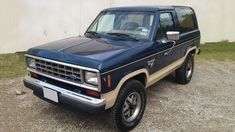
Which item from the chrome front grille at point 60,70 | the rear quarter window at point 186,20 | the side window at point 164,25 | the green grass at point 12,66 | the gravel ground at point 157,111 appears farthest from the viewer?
the green grass at point 12,66

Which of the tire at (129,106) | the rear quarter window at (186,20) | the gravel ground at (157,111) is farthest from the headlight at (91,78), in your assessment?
the rear quarter window at (186,20)

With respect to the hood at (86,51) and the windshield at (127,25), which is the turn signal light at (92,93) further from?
the windshield at (127,25)

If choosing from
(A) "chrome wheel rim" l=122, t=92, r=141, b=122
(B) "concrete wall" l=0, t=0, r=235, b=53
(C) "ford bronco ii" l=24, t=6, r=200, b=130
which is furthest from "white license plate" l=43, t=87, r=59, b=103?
(B) "concrete wall" l=0, t=0, r=235, b=53

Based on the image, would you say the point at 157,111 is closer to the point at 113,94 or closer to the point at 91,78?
the point at 113,94

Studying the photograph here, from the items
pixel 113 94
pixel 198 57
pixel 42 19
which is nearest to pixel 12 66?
pixel 42 19

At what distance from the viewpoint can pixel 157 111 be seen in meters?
4.54

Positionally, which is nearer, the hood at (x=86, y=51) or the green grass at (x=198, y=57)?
the hood at (x=86, y=51)

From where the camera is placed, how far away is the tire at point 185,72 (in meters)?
5.75

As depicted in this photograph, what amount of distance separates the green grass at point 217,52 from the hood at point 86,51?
5255mm

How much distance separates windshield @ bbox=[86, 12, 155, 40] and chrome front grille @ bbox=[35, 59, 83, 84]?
1.26 m

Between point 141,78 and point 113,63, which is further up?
point 113,63

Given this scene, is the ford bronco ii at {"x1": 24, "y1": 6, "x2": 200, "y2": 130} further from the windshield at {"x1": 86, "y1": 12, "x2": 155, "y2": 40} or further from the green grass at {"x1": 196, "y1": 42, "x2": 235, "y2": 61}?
the green grass at {"x1": 196, "y1": 42, "x2": 235, "y2": 61}

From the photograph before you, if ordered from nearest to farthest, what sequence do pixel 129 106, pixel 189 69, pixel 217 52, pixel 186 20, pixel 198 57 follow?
pixel 129 106
pixel 186 20
pixel 189 69
pixel 198 57
pixel 217 52

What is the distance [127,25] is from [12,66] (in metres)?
4.17
